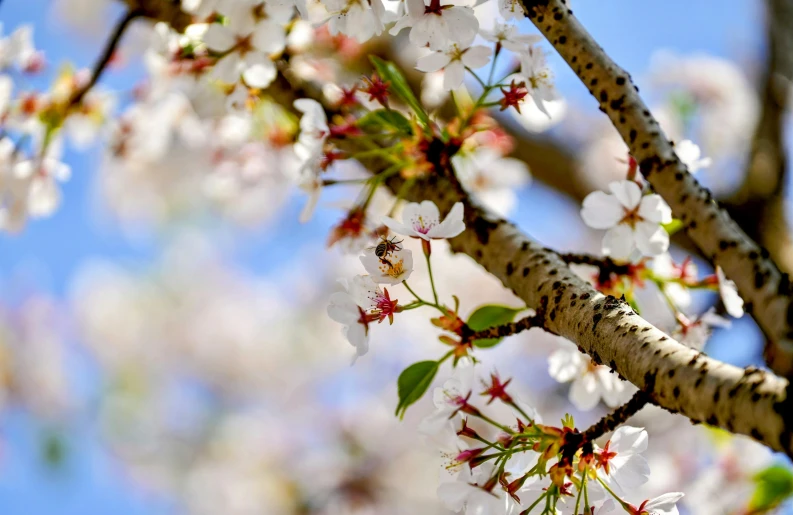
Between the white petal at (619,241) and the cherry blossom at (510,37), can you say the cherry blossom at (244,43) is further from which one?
the white petal at (619,241)

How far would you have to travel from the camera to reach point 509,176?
1236mm

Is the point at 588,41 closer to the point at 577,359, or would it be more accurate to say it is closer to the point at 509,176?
the point at 577,359

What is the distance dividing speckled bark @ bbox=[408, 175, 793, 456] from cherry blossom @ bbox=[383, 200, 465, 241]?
9 centimetres

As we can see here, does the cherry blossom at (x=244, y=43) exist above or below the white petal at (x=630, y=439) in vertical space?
below

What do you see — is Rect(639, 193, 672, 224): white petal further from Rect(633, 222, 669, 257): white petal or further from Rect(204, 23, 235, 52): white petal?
Rect(204, 23, 235, 52): white petal

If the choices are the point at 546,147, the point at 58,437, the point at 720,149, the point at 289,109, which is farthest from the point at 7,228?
the point at 58,437

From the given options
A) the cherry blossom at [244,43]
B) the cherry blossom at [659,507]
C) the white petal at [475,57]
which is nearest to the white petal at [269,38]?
the cherry blossom at [244,43]

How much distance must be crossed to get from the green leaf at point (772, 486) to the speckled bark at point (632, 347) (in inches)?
27.8

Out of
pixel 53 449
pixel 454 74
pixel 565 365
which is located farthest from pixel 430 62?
pixel 53 449

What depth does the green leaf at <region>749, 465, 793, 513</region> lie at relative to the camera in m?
1.12

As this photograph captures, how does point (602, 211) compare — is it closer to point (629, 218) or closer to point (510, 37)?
point (629, 218)

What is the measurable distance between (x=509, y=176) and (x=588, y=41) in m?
0.64

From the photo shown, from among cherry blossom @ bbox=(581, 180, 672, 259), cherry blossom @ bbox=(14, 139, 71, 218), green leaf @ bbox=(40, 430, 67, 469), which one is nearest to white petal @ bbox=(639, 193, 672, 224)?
cherry blossom @ bbox=(581, 180, 672, 259)

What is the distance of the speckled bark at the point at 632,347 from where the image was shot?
0.38m
